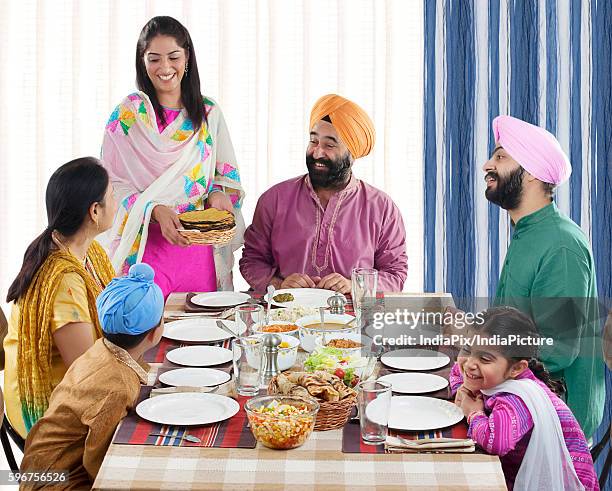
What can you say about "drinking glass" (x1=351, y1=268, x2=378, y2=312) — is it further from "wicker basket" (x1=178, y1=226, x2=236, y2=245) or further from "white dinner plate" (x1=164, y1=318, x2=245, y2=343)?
"wicker basket" (x1=178, y1=226, x2=236, y2=245)

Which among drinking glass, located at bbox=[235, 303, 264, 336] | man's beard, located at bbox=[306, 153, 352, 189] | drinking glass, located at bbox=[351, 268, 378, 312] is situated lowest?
drinking glass, located at bbox=[235, 303, 264, 336]

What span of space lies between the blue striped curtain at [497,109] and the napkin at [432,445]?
207 centimetres

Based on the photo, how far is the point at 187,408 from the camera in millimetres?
1888

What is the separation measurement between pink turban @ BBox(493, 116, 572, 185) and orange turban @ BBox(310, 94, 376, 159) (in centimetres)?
61

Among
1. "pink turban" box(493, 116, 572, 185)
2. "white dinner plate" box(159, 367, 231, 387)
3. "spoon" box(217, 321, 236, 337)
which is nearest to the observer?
"white dinner plate" box(159, 367, 231, 387)

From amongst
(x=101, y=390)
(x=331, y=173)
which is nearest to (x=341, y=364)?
(x=101, y=390)

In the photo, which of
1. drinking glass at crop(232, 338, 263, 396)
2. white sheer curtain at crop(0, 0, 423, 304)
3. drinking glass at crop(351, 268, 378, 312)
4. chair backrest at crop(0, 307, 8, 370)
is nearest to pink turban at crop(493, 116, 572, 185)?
drinking glass at crop(351, 268, 378, 312)

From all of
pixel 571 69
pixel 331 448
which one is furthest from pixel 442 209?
pixel 331 448

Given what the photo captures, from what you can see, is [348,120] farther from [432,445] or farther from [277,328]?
[432,445]

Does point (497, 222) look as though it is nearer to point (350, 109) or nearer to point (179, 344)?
point (350, 109)

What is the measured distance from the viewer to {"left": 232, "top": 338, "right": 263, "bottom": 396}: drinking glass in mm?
1944

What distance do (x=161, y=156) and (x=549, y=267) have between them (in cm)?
151

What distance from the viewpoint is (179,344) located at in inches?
93.5

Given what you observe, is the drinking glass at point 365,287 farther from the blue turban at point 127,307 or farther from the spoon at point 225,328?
the blue turban at point 127,307
